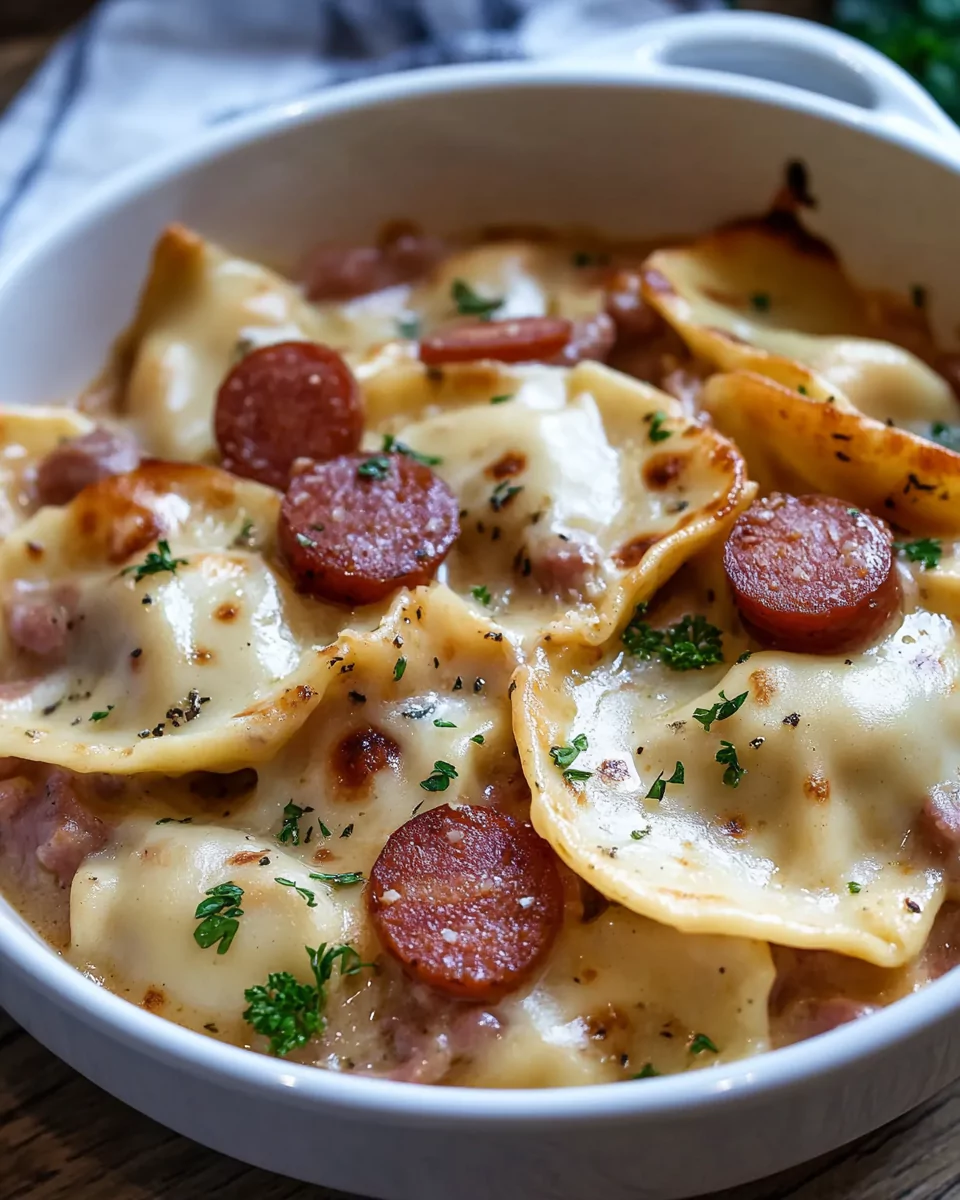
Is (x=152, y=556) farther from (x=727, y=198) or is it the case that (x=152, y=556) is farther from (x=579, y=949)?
(x=727, y=198)

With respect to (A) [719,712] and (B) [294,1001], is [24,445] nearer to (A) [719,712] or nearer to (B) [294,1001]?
(B) [294,1001]

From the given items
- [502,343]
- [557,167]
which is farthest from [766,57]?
[502,343]

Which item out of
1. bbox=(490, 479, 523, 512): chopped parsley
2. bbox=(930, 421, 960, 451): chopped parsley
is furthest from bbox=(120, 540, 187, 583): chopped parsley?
bbox=(930, 421, 960, 451): chopped parsley

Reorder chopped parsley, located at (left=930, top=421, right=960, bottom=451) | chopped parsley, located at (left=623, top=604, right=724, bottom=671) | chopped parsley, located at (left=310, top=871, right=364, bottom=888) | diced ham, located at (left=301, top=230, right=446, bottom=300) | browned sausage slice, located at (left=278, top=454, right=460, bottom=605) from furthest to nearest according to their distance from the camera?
diced ham, located at (left=301, top=230, right=446, bottom=300), chopped parsley, located at (left=930, top=421, right=960, bottom=451), browned sausage slice, located at (left=278, top=454, right=460, bottom=605), chopped parsley, located at (left=623, top=604, right=724, bottom=671), chopped parsley, located at (left=310, top=871, right=364, bottom=888)

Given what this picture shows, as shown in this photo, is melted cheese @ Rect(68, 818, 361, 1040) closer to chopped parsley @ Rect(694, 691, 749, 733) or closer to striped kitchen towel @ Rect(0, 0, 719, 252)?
chopped parsley @ Rect(694, 691, 749, 733)

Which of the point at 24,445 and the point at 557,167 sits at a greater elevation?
the point at 557,167
